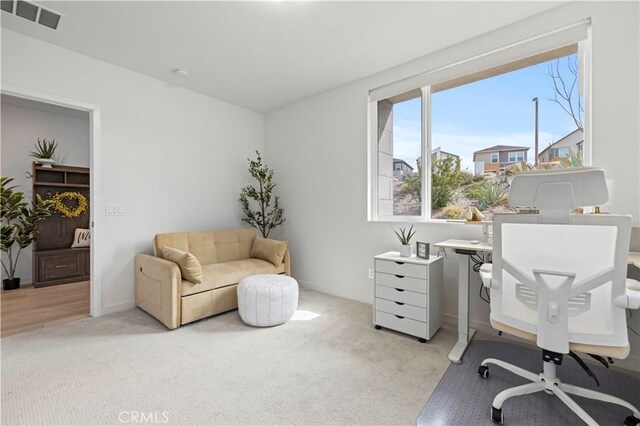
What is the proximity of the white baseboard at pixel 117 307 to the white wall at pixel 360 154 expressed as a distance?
1982 mm

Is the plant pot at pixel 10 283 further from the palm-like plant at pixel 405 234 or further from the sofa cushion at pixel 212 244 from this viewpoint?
the palm-like plant at pixel 405 234

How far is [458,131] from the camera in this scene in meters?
2.77

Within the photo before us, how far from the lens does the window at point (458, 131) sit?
7.80ft

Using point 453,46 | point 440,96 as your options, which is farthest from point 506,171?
point 453,46

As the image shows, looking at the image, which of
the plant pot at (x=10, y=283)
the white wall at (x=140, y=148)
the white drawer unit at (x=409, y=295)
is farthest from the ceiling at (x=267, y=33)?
the plant pot at (x=10, y=283)

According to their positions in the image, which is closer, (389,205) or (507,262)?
(507,262)

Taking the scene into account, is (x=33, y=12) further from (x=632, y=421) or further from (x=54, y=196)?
(x=632, y=421)

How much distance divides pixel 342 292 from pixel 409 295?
122cm

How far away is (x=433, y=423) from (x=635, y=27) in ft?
9.28

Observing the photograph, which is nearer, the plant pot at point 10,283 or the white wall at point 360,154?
the white wall at point 360,154

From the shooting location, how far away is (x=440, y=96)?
288 centimetres

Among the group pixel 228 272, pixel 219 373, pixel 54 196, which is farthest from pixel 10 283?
pixel 219 373

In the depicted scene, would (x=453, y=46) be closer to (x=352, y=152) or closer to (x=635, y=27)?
(x=635, y=27)

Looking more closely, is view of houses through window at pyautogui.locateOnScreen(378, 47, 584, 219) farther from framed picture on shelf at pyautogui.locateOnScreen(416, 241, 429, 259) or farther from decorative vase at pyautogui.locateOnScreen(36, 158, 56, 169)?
decorative vase at pyautogui.locateOnScreen(36, 158, 56, 169)
